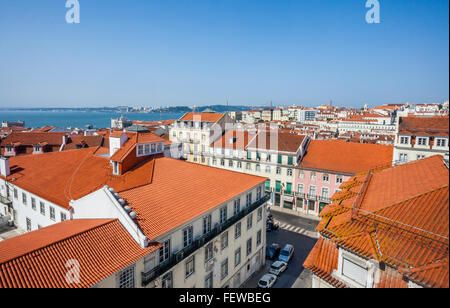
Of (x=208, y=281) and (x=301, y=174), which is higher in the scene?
(x=301, y=174)

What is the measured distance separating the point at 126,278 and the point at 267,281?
1378 cm

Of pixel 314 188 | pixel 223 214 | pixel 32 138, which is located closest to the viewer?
pixel 223 214

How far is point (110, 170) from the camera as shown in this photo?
25.3m

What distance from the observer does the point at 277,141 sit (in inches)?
1730

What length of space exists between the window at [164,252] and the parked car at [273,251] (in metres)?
15.8

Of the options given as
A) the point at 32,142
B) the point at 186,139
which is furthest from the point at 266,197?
the point at 32,142

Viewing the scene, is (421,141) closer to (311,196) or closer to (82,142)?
(311,196)

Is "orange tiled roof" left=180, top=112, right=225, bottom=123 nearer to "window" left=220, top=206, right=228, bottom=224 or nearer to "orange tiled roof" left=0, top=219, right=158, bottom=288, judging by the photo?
"window" left=220, top=206, right=228, bottom=224

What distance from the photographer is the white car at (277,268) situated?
24967mm

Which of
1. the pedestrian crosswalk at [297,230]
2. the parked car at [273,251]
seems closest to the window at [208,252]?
the parked car at [273,251]

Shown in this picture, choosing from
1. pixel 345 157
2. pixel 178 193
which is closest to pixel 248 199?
pixel 178 193

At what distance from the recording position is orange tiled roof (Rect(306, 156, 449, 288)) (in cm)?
446
